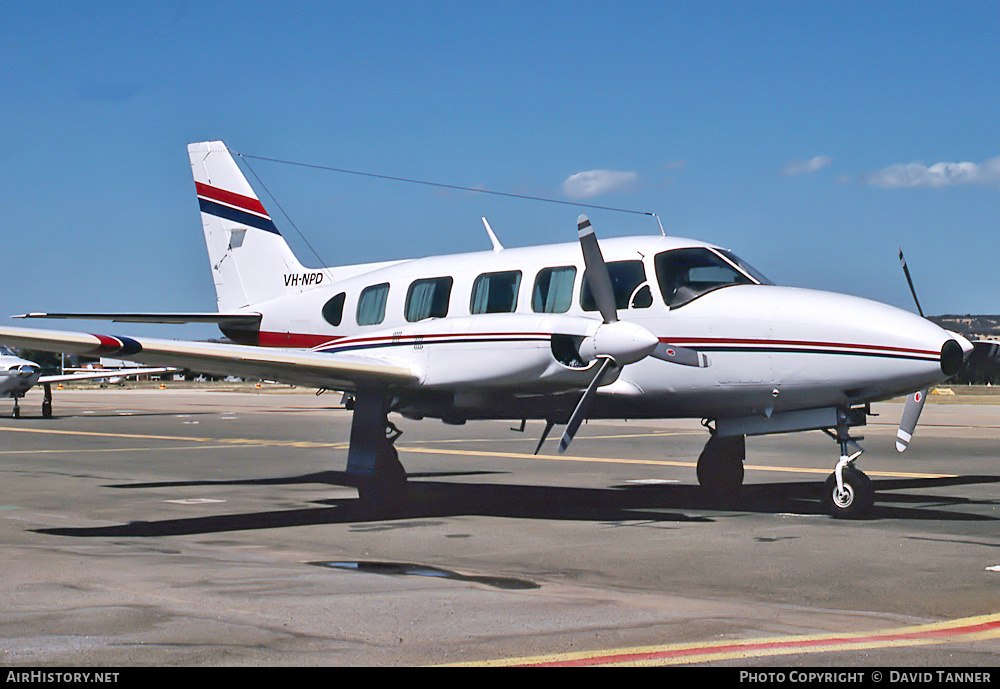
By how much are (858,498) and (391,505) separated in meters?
5.24

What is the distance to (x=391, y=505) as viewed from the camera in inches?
521

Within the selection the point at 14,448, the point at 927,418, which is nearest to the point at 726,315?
the point at 14,448

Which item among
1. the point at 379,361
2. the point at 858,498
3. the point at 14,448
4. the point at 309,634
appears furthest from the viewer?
the point at 14,448

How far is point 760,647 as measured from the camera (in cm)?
604

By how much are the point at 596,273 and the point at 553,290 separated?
1.24 m

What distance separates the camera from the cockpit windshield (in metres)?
12.4

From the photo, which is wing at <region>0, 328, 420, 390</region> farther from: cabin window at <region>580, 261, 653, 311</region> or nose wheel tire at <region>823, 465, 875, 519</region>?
nose wheel tire at <region>823, 465, 875, 519</region>

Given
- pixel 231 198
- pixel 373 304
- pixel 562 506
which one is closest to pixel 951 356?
→ pixel 562 506

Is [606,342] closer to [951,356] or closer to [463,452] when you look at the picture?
[951,356]

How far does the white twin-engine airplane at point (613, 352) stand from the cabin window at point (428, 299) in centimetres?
2

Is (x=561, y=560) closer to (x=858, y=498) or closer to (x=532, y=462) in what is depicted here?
(x=858, y=498)

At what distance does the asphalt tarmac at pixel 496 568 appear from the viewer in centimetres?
608

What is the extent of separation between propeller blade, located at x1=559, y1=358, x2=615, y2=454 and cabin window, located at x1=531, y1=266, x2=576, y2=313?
1610mm

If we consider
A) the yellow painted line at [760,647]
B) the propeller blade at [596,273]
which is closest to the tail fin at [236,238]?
the propeller blade at [596,273]
